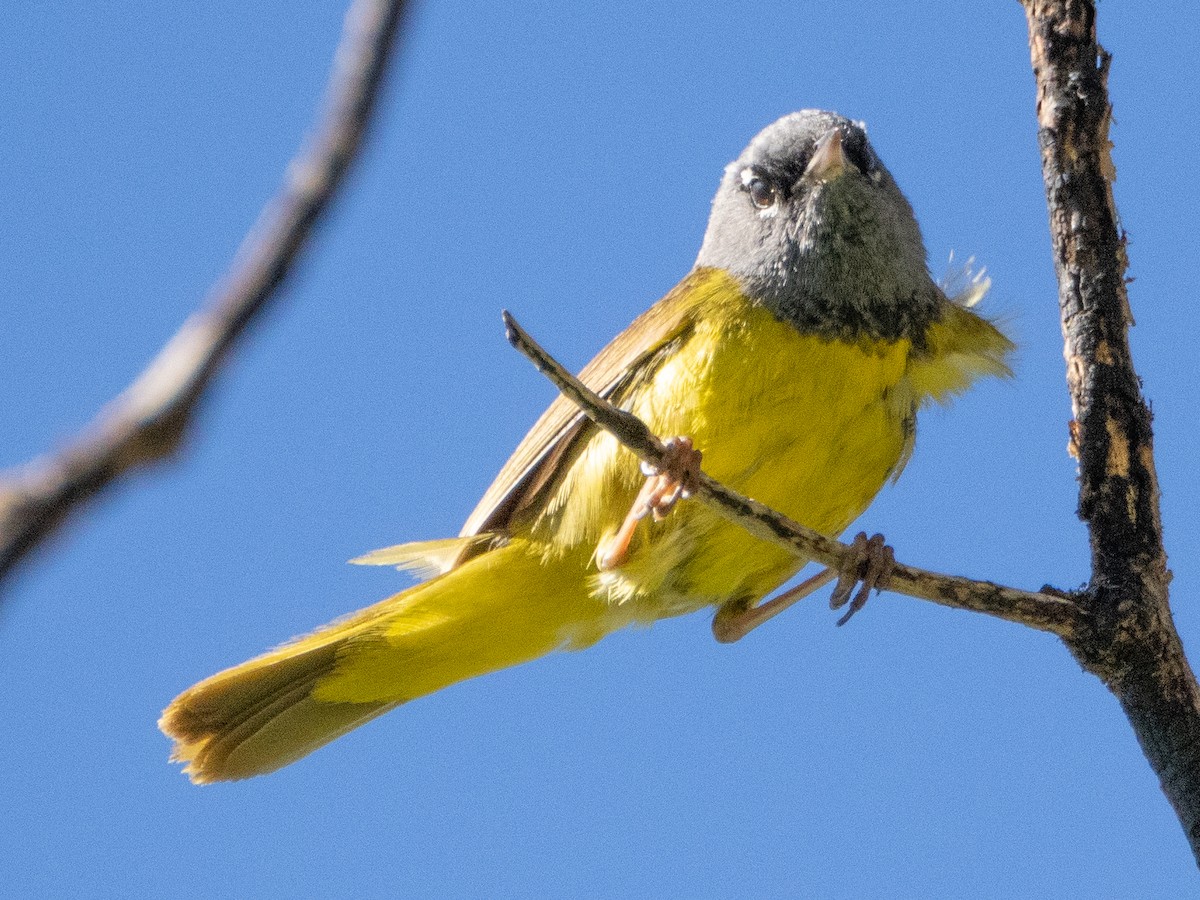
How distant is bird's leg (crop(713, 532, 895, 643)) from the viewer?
3.84 meters

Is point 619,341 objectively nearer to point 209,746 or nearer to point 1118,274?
Answer: point 1118,274

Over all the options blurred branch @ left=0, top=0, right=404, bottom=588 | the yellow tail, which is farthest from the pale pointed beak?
blurred branch @ left=0, top=0, right=404, bottom=588

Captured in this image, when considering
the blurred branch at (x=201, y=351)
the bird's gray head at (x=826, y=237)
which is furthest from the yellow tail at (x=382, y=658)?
the blurred branch at (x=201, y=351)

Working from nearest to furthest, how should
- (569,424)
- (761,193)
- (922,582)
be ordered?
(922,582), (569,424), (761,193)

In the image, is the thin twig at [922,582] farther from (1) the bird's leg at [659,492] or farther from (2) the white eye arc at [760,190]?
(2) the white eye arc at [760,190]

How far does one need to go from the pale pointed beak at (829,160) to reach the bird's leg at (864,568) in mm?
1193

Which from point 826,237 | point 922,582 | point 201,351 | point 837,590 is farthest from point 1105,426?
point 201,351

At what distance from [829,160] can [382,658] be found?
2.13 m

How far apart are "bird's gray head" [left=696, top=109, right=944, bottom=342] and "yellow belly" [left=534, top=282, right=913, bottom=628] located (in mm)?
112

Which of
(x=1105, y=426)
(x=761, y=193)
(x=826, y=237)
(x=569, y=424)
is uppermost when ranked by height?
(x=761, y=193)

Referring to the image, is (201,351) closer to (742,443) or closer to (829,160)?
(742,443)

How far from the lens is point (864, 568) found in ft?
12.8

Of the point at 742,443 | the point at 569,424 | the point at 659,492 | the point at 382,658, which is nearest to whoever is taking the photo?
the point at 659,492

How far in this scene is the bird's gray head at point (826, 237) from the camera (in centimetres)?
421
